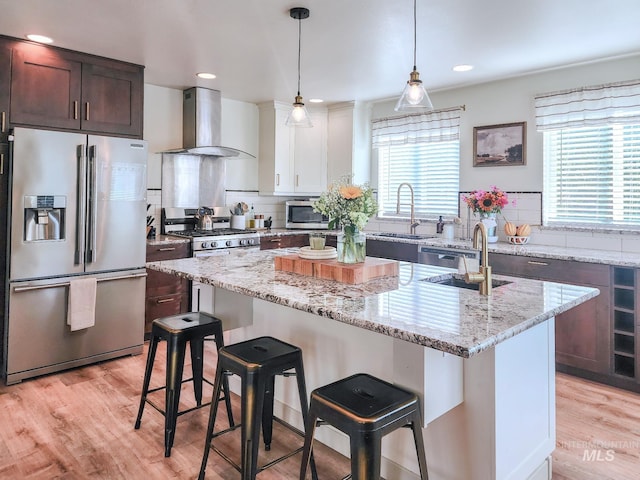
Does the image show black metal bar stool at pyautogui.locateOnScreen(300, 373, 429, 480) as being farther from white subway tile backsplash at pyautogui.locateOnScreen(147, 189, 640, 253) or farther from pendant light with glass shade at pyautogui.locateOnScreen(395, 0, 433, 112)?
white subway tile backsplash at pyautogui.locateOnScreen(147, 189, 640, 253)

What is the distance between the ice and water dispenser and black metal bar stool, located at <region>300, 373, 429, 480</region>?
2536 mm

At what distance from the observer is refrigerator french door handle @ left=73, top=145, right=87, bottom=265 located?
323cm

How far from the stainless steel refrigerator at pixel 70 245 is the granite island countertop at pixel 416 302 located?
1.19 meters

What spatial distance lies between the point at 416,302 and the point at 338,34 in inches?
84.0

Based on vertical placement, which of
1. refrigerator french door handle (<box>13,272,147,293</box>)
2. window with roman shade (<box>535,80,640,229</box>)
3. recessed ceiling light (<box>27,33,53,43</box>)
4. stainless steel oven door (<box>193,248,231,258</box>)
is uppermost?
recessed ceiling light (<box>27,33,53,43</box>)

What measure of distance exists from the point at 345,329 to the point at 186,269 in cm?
90

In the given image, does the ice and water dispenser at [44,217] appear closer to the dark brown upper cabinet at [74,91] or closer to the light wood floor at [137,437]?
the dark brown upper cabinet at [74,91]

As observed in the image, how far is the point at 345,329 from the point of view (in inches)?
83.1

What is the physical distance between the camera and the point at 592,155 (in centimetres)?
373

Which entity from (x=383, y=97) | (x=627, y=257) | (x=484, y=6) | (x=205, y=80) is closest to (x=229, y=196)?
(x=205, y=80)

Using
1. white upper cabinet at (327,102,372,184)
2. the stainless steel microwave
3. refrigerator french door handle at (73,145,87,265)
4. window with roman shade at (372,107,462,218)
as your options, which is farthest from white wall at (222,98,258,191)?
refrigerator french door handle at (73,145,87,265)

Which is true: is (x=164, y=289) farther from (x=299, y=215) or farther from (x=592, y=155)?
(x=592, y=155)

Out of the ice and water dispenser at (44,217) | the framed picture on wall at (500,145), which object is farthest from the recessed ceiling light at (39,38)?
the framed picture on wall at (500,145)

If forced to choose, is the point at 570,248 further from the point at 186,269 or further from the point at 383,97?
the point at 186,269
